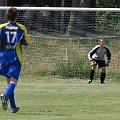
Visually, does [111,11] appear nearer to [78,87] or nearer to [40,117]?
[78,87]

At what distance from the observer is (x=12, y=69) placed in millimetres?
11828

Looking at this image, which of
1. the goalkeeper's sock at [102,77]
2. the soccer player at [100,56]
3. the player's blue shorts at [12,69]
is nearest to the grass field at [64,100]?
the goalkeeper's sock at [102,77]

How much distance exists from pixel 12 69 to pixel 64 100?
9.12ft

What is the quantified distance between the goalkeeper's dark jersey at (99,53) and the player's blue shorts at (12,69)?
342 inches

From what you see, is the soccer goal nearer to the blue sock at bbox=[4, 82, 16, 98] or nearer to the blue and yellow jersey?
the blue and yellow jersey

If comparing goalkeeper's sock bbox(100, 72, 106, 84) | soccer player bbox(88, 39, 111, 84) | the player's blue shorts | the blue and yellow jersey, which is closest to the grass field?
goalkeeper's sock bbox(100, 72, 106, 84)

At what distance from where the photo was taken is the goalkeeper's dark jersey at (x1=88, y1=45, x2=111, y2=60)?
67.0ft

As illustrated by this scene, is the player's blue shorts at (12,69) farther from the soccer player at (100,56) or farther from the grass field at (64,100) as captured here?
the soccer player at (100,56)

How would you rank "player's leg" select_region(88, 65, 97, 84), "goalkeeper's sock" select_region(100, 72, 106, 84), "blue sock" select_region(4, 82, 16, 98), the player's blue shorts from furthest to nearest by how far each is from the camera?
"player's leg" select_region(88, 65, 97, 84) < "goalkeeper's sock" select_region(100, 72, 106, 84) < the player's blue shorts < "blue sock" select_region(4, 82, 16, 98)

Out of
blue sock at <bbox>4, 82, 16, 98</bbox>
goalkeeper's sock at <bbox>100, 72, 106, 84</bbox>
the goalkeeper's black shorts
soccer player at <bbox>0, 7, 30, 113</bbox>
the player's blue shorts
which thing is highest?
soccer player at <bbox>0, 7, 30, 113</bbox>

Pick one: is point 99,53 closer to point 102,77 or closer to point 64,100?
point 102,77

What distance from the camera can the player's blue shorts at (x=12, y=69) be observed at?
38.9 feet

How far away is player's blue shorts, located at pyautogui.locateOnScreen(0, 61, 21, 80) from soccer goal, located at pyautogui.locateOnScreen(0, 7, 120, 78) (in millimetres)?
9149

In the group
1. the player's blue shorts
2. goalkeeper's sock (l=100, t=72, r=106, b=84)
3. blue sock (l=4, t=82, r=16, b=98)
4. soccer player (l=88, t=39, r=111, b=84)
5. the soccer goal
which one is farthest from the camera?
the soccer goal
